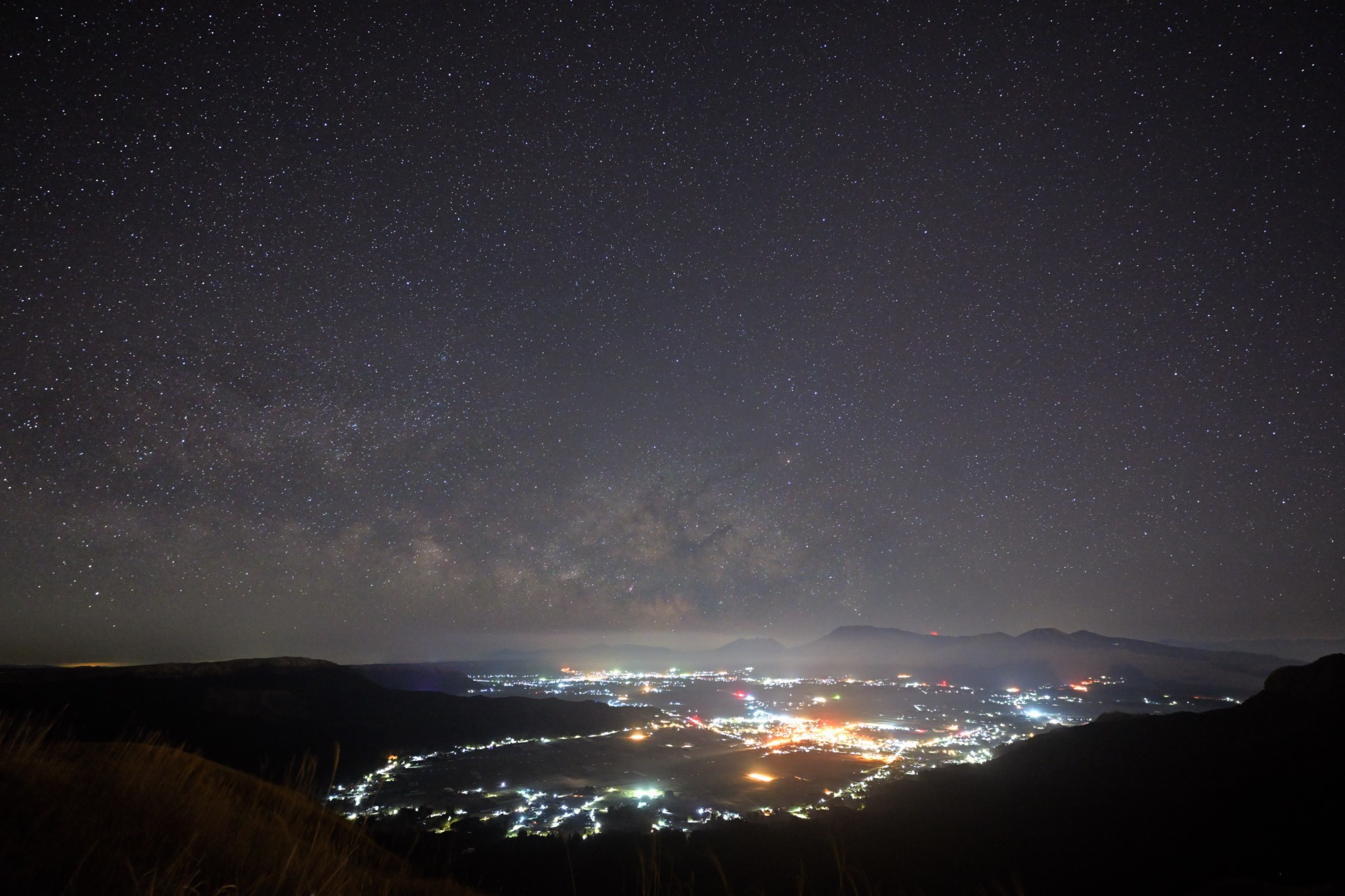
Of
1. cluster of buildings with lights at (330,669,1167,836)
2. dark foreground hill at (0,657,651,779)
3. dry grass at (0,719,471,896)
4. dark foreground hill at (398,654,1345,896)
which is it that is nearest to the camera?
dry grass at (0,719,471,896)

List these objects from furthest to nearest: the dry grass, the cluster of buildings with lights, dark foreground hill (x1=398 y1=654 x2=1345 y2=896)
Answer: the cluster of buildings with lights
dark foreground hill (x1=398 y1=654 x2=1345 y2=896)
the dry grass

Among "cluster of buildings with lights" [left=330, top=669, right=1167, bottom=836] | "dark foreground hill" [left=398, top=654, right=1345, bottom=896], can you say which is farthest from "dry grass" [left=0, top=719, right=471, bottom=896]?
"dark foreground hill" [left=398, top=654, right=1345, bottom=896]

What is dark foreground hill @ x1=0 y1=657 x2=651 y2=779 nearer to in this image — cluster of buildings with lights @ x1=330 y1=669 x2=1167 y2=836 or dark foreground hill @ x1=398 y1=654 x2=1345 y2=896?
cluster of buildings with lights @ x1=330 y1=669 x2=1167 y2=836

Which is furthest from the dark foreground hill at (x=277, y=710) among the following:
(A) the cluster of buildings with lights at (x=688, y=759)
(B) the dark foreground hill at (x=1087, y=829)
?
(B) the dark foreground hill at (x=1087, y=829)

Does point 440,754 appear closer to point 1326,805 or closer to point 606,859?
point 606,859

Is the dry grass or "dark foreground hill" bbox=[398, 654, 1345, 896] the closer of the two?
the dry grass

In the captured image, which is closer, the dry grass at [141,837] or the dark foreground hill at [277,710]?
the dry grass at [141,837]

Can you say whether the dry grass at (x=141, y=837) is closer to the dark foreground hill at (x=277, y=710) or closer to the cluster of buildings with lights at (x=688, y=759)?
the cluster of buildings with lights at (x=688, y=759)

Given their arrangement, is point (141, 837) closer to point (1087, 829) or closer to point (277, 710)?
point (1087, 829)
